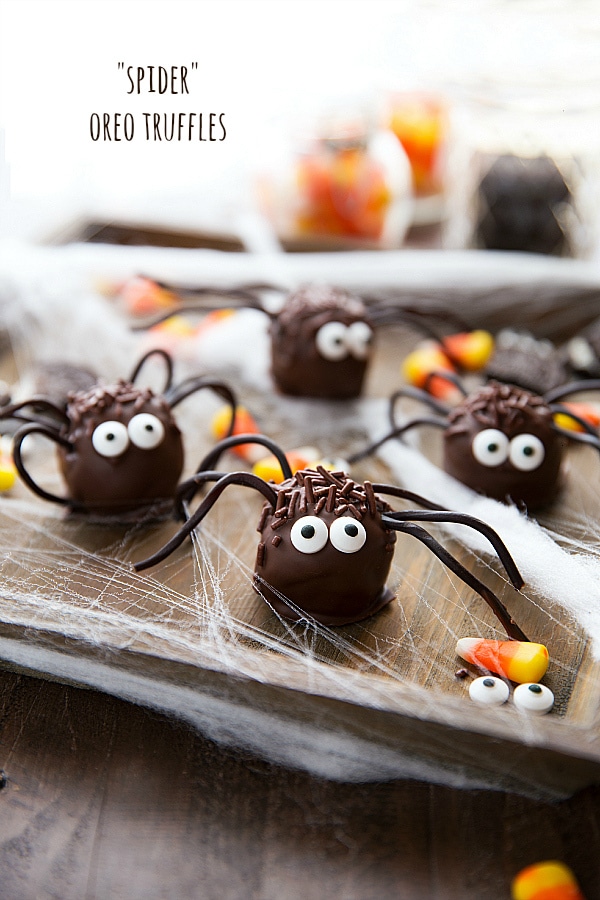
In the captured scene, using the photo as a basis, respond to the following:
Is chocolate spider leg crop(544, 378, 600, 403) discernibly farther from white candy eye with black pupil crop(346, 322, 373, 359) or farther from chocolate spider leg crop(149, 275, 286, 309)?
chocolate spider leg crop(149, 275, 286, 309)

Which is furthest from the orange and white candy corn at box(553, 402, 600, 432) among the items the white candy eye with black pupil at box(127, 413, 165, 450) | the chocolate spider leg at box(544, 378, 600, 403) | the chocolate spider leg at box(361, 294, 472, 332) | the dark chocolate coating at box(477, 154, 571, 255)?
the white candy eye with black pupil at box(127, 413, 165, 450)

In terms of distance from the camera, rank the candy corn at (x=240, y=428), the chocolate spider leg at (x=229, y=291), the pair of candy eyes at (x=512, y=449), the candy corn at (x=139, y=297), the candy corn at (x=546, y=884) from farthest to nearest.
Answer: the candy corn at (x=139, y=297)
the chocolate spider leg at (x=229, y=291)
the candy corn at (x=240, y=428)
the pair of candy eyes at (x=512, y=449)
the candy corn at (x=546, y=884)

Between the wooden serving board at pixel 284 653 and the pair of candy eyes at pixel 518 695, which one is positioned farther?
the pair of candy eyes at pixel 518 695

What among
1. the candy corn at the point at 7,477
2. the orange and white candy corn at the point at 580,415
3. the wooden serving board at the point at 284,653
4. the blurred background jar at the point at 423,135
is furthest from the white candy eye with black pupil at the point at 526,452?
the blurred background jar at the point at 423,135

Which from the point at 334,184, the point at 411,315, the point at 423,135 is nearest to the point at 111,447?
the point at 411,315

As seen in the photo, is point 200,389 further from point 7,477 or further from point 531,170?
point 531,170

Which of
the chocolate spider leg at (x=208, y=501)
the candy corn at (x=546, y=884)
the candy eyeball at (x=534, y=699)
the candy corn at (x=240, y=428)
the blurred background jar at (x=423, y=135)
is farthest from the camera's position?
the blurred background jar at (x=423, y=135)

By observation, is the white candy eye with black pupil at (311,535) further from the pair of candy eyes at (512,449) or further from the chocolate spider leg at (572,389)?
the chocolate spider leg at (572,389)
